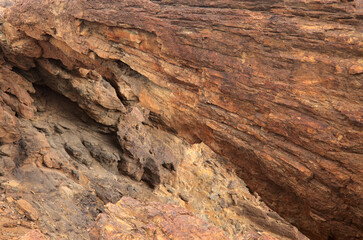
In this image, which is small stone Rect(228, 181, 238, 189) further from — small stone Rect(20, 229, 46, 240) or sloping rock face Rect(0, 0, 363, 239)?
small stone Rect(20, 229, 46, 240)

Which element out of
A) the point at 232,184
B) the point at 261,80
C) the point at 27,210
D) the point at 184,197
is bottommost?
the point at 232,184

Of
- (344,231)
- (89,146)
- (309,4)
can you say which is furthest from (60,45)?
(344,231)

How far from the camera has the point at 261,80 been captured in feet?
29.8

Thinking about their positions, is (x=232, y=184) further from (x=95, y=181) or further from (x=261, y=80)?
(x=261, y=80)

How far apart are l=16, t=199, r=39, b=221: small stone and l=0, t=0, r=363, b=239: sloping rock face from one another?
5518mm

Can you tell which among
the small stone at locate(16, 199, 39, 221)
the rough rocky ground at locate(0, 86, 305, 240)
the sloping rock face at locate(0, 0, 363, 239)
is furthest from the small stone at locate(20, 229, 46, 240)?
the sloping rock face at locate(0, 0, 363, 239)

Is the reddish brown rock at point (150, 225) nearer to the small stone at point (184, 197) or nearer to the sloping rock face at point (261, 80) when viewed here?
the sloping rock face at point (261, 80)

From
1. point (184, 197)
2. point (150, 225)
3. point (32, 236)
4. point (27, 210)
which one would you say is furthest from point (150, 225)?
point (184, 197)

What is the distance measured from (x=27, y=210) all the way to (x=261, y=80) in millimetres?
9116

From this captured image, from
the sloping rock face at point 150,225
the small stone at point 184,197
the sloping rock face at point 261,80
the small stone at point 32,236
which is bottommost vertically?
the small stone at point 184,197

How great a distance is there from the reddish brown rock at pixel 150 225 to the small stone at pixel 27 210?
11.0ft

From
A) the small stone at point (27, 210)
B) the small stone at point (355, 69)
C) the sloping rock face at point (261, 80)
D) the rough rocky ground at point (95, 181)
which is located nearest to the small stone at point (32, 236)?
the rough rocky ground at point (95, 181)

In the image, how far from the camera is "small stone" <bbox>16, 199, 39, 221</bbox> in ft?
38.2

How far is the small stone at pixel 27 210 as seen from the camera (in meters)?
11.6
